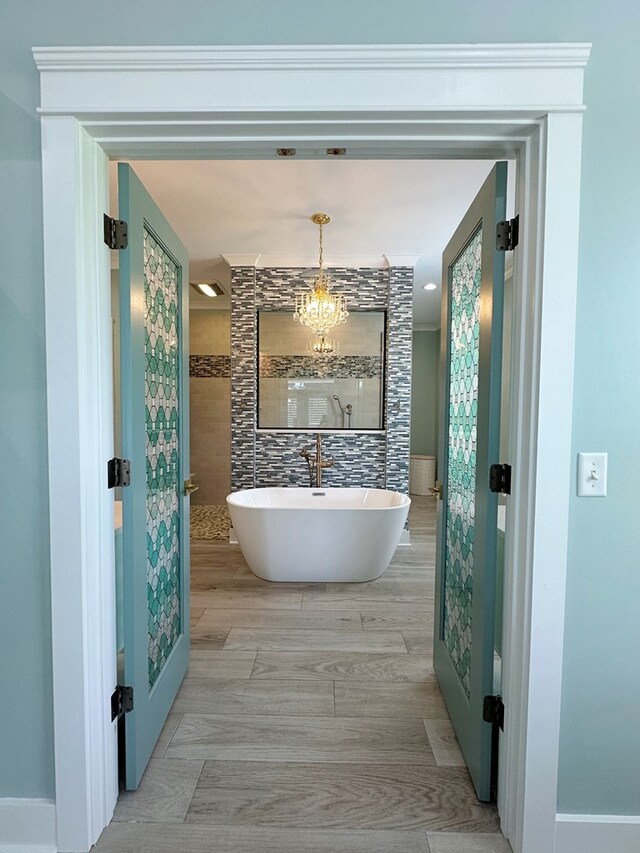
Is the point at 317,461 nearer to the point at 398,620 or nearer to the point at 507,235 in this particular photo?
the point at 398,620

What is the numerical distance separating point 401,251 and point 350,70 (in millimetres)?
3008

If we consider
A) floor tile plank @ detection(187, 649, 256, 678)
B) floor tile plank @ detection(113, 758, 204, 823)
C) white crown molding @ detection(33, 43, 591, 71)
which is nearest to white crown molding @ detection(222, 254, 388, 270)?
white crown molding @ detection(33, 43, 591, 71)

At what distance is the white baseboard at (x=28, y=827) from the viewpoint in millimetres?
1257

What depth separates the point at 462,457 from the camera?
175cm

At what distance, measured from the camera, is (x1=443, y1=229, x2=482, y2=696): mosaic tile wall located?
1624 mm

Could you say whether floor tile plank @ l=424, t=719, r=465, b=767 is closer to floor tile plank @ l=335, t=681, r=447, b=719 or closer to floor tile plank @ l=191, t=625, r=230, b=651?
floor tile plank @ l=335, t=681, r=447, b=719

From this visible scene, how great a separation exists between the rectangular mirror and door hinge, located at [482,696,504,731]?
122 inches

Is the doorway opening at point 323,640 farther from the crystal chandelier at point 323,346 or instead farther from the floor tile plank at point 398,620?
the crystal chandelier at point 323,346

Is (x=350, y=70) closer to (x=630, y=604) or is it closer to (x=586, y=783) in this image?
(x=630, y=604)

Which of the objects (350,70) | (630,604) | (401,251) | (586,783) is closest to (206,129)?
(350,70)

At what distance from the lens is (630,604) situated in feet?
4.03

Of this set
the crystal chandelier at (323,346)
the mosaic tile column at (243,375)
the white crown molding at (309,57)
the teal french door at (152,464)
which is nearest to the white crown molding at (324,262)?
the mosaic tile column at (243,375)

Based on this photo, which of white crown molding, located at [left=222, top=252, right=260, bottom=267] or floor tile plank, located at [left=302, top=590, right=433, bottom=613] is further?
white crown molding, located at [left=222, top=252, right=260, bottom=267]

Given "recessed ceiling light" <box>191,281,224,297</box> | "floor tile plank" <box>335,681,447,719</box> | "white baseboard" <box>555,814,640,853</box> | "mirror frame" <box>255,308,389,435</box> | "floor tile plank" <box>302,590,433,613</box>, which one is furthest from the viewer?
"recessed ceiling light" <box>191,281,224,297</box>
